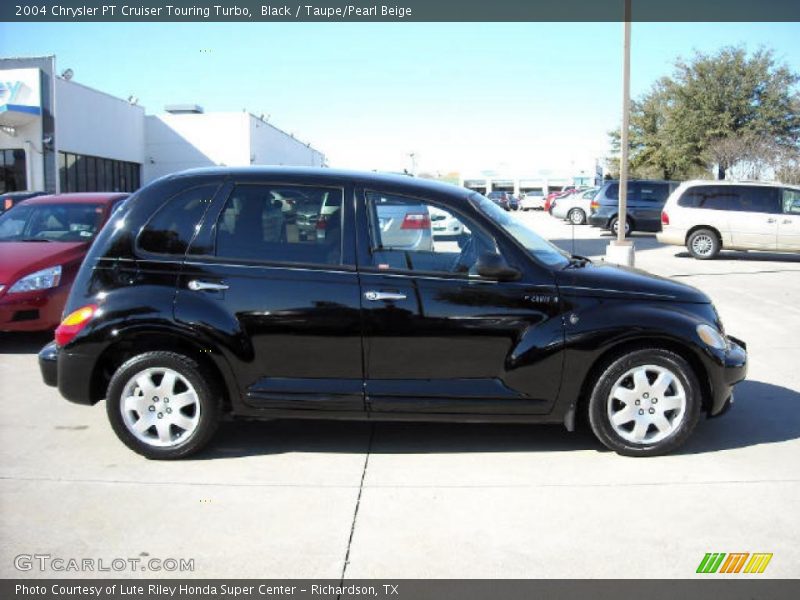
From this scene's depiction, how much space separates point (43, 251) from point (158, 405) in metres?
3.96

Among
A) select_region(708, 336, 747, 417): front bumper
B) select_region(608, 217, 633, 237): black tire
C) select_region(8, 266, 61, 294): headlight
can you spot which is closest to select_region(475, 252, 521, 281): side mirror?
select_region(708, 336, 747, 417): front bumper

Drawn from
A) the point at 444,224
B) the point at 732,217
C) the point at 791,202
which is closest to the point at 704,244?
the point at 732,217

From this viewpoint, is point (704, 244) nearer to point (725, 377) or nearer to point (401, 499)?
point (725, 377)

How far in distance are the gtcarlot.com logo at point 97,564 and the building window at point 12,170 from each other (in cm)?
2833

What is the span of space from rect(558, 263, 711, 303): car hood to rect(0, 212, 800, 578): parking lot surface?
1.03m

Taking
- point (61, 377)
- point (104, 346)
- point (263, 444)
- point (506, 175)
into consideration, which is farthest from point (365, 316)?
point (506, 175)

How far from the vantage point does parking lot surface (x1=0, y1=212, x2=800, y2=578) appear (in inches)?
136

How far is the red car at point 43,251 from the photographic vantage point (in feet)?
23.6

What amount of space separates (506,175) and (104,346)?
92875 mm

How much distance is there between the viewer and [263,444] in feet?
16.3
